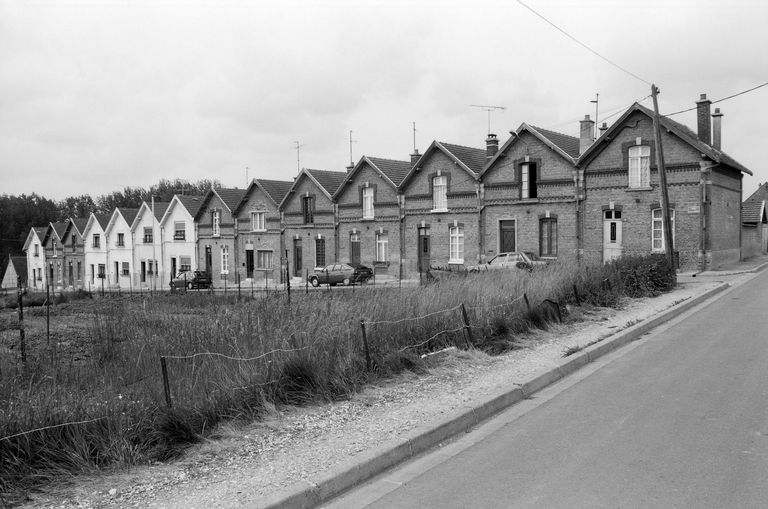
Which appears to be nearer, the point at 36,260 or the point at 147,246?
the point at 147,246

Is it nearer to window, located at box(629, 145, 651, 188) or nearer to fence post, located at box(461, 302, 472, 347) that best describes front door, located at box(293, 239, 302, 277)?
window, located at box(629, 145, 651, 188)

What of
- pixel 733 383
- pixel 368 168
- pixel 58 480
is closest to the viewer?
pixel 58 480

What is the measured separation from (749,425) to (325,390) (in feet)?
14.9

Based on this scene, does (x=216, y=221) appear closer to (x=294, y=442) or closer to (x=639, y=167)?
(x=639, y=167)

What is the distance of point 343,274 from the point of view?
4028 centimetres

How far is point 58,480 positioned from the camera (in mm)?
5273

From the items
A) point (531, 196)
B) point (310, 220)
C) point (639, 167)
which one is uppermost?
point (639, 167)

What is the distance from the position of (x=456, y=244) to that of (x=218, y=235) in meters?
22.7

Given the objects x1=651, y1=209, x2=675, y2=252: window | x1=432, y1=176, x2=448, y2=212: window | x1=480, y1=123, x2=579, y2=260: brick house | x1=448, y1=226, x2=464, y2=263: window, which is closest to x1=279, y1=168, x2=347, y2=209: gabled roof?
x1=432, y1=176, x2=448, y2=212: window

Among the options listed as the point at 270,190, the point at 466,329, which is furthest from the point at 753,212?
the point at 466,329

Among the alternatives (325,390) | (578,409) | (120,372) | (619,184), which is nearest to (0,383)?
(120,372)

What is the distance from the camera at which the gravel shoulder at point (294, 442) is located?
503 cm

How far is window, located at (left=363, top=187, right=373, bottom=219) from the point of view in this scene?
143ft

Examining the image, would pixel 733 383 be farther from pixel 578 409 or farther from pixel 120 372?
pixel 120 372
